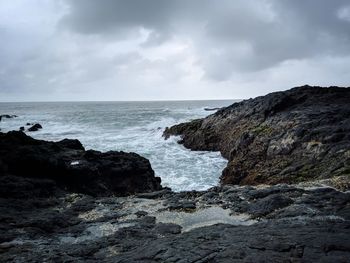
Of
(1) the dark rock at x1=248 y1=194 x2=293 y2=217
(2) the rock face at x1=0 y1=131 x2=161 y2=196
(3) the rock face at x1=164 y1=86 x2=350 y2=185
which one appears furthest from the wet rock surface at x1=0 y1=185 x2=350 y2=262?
(3) the rock face at x1=164 y1=86 x2=350 y2=185

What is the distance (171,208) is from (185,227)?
5.62 feet

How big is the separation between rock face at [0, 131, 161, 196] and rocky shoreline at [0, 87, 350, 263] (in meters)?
0.04

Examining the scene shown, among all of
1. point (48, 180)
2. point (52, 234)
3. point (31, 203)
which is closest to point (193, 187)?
point (48, 180)

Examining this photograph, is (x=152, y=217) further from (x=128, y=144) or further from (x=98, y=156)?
(x=128, y=144)

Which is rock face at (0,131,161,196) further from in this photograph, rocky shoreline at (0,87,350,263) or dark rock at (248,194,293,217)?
dark rock at (248,194,293,217)

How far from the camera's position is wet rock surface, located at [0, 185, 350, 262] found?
7621mm

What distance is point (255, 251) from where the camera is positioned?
7488mm

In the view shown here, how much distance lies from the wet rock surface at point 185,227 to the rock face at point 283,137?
5496mm

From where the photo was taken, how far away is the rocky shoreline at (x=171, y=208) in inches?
312

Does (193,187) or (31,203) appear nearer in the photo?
(31,203)

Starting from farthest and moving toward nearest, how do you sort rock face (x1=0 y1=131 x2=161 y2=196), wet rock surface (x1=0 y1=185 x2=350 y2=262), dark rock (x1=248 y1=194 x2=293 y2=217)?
rock face (x1=0 y1=131 x2=161 y2=196)
dark rock (x1=248 y1=194 x2=293 y2=217)
wet rock surface (x1=0 y1=185 x2=350 y2=262)

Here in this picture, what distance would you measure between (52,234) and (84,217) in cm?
155

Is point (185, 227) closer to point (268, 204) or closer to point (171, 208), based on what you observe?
point (171, 208)

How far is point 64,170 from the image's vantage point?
50.6ft
